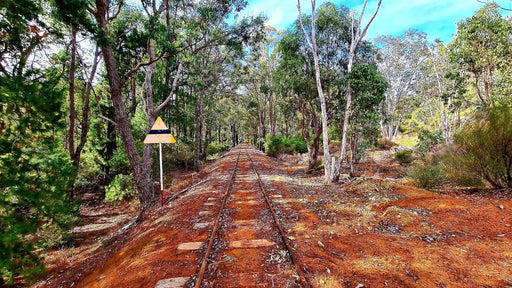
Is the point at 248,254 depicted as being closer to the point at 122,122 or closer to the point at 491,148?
the point at 122,122

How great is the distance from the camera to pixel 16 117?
3.69 metres

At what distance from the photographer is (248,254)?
3.86m

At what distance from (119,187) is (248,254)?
826cm

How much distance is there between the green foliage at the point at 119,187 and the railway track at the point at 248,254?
19.8 feet

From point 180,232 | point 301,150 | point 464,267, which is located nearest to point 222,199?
point 180,232

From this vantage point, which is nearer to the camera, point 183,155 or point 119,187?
point 119,187

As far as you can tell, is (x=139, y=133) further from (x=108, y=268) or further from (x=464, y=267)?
(x=464, y=267)

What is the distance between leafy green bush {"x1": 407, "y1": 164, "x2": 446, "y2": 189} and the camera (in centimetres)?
835

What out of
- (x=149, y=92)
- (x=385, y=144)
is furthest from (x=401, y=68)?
(x=149, y=92)

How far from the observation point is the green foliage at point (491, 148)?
20.5ft

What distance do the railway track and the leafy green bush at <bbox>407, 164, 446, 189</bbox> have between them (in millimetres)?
6386

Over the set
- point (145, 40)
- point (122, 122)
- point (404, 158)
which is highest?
point (145, 40)

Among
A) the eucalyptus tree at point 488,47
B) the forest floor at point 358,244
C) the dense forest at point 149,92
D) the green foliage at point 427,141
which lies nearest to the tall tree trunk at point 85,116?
the dense forest at point 149,92

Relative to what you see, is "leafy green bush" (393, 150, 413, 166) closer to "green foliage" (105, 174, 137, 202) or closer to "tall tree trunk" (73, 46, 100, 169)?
"green foliage" (105, 174, 137, 202)
